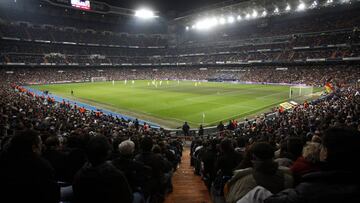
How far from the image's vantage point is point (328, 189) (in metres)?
2.19

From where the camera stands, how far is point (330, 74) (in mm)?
59531

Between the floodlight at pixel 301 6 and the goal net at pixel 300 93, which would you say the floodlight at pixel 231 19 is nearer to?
the floodlight at pixel 301 6

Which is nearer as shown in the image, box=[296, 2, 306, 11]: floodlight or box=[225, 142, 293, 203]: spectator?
box=[225, 142, 293, 203]: spectator

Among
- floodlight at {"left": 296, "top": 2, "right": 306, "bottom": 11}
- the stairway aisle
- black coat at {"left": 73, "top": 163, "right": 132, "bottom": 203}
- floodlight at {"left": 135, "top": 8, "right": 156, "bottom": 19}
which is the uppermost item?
floodlight at {"left": 135, "top": 8, "right": 156, "bottom": 19}

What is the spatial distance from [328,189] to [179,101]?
36.3 m

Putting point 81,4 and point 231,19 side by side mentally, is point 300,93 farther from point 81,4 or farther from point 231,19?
point 81,4

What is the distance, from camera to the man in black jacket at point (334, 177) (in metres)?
2.17

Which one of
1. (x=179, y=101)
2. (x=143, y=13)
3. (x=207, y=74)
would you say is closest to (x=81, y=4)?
(x=143, y=13)

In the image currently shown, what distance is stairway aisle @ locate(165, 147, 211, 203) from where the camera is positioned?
687 cm

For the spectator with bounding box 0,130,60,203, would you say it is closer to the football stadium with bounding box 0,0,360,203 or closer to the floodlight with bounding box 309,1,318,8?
the football stadium with bounding box 0,0,360,203

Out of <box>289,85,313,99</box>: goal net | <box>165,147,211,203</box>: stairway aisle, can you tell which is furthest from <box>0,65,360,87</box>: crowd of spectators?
<box>165,147,211,203</box>: stairway aisle

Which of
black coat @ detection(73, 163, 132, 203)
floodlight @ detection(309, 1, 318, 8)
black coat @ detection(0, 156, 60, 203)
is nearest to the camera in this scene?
black coat @ detection(0, 156, 60, 203)

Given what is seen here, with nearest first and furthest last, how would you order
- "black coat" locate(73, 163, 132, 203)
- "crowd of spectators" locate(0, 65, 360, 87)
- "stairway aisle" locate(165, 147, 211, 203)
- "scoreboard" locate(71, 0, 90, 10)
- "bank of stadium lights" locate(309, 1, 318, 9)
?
1. "black coat" locate(73, 163, 132, 203)
2. "stairway aisle" locate(165, 147, 211, 203)
3. "crowd of spectators" locate(0, 65, 360, 87)
4. "bank of stadium lights" locate(309, 1, 318, 9)
5. "scoreboard" locate(71, 0, 90, 10)

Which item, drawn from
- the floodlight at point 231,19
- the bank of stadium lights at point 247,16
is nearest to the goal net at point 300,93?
the bank of stadium lights at point 247,16
